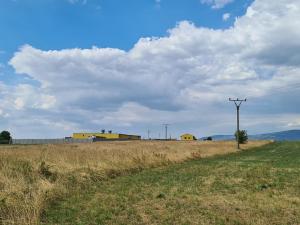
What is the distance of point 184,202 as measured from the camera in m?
12.1

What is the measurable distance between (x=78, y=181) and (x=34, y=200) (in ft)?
15.4

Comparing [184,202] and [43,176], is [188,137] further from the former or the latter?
[184,202]

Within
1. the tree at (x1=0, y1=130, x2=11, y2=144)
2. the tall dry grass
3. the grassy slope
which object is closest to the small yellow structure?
the tree at (x1=0, y1=130, x2=11, y2=144)

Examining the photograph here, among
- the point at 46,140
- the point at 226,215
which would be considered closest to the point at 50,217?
the point at 226,215

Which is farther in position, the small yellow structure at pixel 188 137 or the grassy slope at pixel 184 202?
the small yellow structure at pixel 188 137

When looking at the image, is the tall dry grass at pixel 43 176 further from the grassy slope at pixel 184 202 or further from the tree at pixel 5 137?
the tree at pixel 5 137

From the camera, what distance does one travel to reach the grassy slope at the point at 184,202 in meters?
10.0

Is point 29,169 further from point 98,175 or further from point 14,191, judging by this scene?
point 14,191

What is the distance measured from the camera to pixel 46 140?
153125 mm

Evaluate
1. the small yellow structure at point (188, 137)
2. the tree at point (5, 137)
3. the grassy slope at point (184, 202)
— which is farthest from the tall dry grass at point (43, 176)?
the small yellow structure at point (188, 137)

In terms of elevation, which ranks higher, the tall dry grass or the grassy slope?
the tall dry grass

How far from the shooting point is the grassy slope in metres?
10.0

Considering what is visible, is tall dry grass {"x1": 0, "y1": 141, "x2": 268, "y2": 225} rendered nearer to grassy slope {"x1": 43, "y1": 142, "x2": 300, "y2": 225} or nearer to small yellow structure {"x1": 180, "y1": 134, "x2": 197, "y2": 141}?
grassy slope {"x1": 43, "y1": 142, "x2": 300, "y2": 225}

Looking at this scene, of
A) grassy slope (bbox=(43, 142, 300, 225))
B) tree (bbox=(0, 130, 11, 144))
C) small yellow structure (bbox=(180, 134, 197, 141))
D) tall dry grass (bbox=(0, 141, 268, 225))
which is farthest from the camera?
small yellow structure (bbox=(180, 134, 197, 141))
